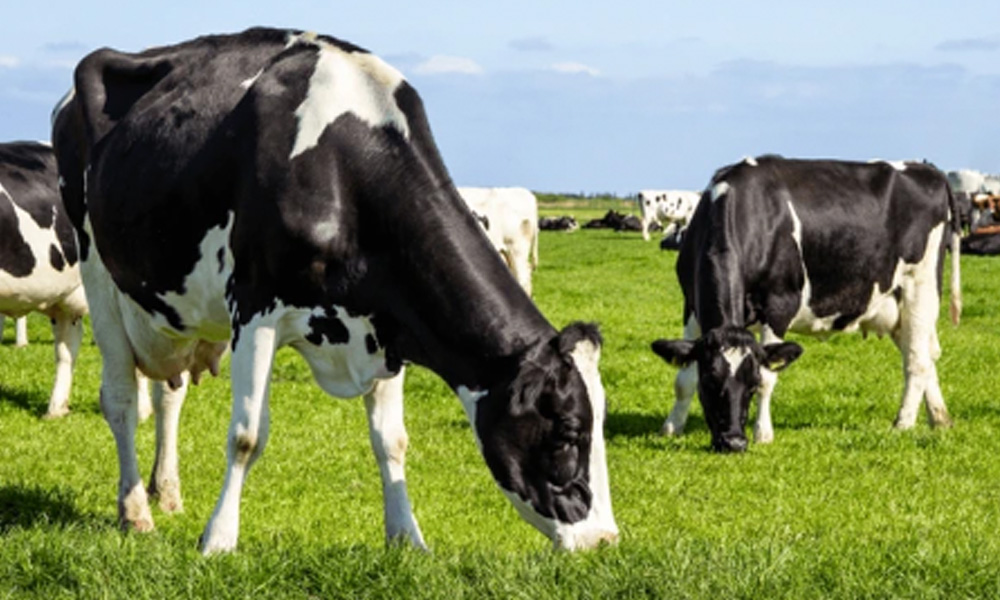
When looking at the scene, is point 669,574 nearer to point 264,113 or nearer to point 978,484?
point 264,113

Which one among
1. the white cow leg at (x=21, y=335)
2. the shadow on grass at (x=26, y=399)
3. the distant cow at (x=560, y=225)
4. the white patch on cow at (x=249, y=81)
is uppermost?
the white patch on cow at (x=249, y=81)

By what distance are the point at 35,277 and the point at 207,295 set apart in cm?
588

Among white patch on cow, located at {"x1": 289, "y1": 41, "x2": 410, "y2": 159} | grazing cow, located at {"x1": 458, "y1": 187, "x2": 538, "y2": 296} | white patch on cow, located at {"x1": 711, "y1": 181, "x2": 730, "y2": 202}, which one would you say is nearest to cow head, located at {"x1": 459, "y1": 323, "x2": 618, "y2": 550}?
white patch on cow, located at {"x1": 289, "y1": 41, "x2": 410, "y2": 159}

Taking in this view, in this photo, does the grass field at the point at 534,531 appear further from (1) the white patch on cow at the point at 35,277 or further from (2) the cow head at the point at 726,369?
(1) the white patch on cow at the point at 35,277

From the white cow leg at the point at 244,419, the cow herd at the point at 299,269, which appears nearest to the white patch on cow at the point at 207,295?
the cow herd at the point at 299,269

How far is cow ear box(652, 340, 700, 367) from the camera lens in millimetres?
11039

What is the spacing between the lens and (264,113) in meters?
6.48

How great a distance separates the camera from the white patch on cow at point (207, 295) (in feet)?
21.7

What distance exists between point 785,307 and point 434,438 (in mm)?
3277

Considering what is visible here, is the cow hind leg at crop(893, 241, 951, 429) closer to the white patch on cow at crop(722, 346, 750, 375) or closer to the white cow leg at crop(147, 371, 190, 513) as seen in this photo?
the white patch on cow at crop(722, 346, 750, 375)

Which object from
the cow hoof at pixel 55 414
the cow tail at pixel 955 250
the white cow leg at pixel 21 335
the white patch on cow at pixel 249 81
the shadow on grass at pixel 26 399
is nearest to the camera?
the white patch on cow at pixel 249 81

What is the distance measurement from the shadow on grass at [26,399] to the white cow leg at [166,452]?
4.32m

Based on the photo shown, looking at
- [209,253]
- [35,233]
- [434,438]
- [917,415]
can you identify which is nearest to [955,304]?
[917,415]

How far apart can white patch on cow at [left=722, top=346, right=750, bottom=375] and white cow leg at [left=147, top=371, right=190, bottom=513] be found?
423 cm
